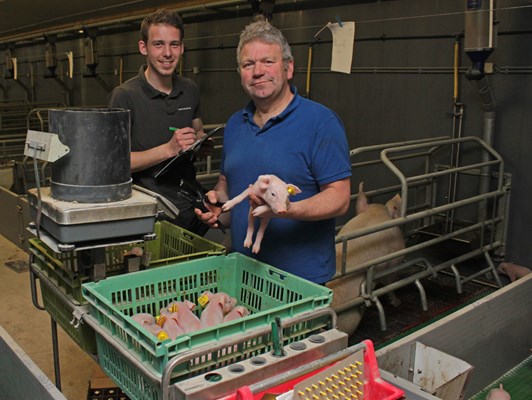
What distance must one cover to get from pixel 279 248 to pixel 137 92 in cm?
94

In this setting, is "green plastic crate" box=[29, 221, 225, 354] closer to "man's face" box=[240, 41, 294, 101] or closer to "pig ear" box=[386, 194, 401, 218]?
"man's face" box=[240, 41, 294, 101]

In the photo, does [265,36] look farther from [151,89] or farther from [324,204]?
[151,89]

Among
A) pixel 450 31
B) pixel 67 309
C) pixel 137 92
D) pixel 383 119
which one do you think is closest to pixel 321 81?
pixel 383 119

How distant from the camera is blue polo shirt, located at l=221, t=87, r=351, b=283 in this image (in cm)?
167

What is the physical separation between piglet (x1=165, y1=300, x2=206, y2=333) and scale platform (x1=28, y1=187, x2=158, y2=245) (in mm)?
223

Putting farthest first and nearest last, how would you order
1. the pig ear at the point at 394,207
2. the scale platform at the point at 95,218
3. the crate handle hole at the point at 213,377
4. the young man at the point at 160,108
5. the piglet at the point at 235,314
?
the pig ear at the point at 394,207 → the young man at the point at 160,108 → the piglet at the point at 235,314 → the scale platform at the point at 95,218 → the crate handle hole at the point at 213,377

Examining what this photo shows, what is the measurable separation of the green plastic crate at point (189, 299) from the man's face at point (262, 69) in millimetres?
517

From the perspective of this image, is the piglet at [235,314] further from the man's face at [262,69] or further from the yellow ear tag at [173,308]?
the man's face at [262,69]

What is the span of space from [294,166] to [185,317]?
552mm

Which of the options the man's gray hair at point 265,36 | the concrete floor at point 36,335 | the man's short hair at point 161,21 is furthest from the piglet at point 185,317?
the man's short hair at point 161,21

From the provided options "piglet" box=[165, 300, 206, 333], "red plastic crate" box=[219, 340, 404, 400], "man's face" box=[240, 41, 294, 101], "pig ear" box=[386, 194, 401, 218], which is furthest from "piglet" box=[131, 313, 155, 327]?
"pig ear" box=[386, 194, 401, 218]

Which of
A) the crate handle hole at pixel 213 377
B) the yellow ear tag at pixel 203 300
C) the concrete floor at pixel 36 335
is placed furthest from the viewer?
the concrete floor at pixel 36 335

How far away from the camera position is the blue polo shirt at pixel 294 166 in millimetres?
1668

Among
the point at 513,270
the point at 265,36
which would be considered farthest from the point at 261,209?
the point at 513,270
